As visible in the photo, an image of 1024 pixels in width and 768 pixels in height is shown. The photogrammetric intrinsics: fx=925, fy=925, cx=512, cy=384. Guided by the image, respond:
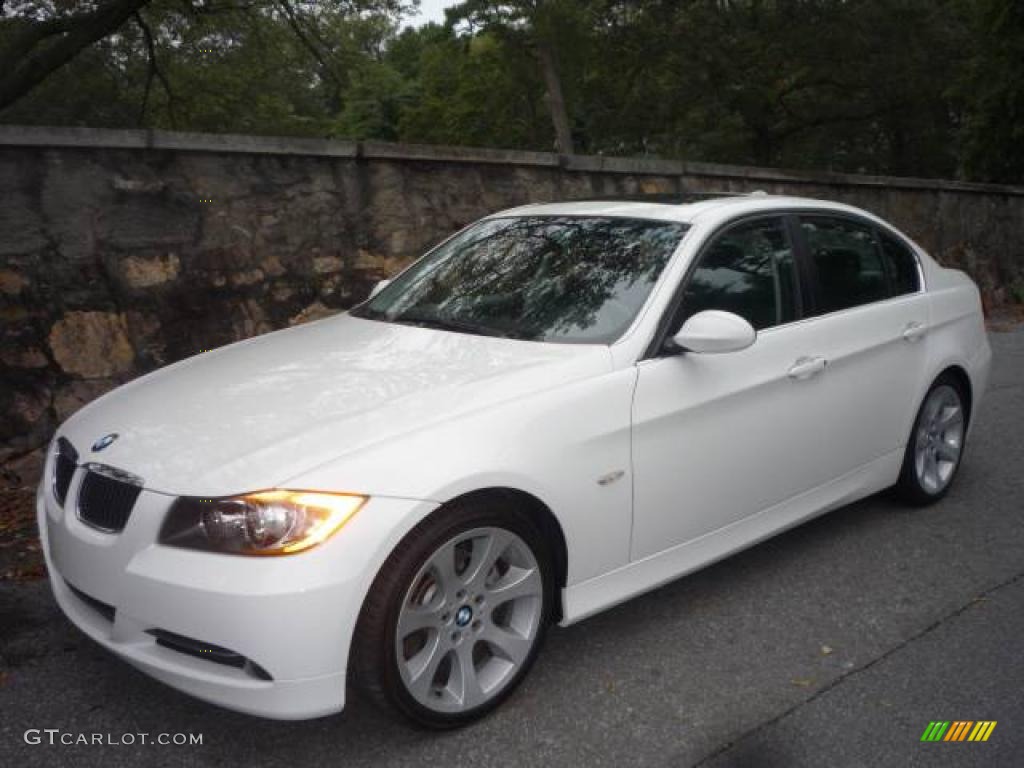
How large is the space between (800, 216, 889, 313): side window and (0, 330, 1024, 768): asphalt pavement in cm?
117

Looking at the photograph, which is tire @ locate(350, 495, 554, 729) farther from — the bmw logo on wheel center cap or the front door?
the bmw logo on wheel center cap

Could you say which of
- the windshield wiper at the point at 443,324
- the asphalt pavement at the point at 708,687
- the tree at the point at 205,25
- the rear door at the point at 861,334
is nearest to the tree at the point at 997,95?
the tree at the point at 205,25

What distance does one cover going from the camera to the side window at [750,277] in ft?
11.6

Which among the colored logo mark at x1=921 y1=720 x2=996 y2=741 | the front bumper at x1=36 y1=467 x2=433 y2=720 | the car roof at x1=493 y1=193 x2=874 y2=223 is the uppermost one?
the car roof at x1=493 y1=193 x2=874 y2=223

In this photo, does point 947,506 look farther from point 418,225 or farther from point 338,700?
point 418,225

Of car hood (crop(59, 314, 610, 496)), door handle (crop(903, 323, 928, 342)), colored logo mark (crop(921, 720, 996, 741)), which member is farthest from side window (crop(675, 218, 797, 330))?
colored logo mark (crop(921, 720, 996, 741))

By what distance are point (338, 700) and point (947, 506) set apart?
357cm

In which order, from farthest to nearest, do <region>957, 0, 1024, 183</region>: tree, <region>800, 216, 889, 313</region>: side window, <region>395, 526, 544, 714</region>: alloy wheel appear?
1. <region>957, 0, 1024, 183</region>: tree
2. <region>800, 216, 889, 313</region>: side window
3. <region>395, 526, 544, 714</region>: alloy wheel

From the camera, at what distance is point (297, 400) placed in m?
2.91

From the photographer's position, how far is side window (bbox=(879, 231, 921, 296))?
4543mm

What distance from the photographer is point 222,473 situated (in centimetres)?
252

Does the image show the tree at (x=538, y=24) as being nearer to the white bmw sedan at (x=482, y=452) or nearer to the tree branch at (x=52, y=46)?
the tree branch at (x=52, y=46)

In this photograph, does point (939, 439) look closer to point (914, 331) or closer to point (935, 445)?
point (935, 445)

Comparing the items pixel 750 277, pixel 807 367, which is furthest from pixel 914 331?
pixel 750 277
